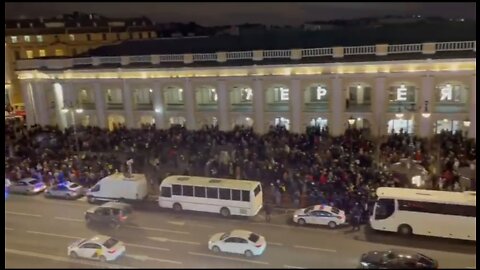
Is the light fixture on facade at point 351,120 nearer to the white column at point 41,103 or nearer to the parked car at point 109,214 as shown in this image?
the parked car at point 109,214

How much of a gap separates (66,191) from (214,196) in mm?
2577

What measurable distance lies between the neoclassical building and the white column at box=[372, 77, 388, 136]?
0.08 ft

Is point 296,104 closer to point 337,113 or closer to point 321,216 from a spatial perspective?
point 337,113

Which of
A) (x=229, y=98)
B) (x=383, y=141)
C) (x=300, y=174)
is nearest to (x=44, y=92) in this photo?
(x=229, y=98)

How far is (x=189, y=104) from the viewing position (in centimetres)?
1309

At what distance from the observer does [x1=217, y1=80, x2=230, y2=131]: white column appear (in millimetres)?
12820

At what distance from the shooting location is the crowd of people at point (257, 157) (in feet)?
26.9

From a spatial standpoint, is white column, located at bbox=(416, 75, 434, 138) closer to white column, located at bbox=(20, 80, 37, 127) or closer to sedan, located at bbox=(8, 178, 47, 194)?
sedan, located at bbox=(8, 178, 47, 194)

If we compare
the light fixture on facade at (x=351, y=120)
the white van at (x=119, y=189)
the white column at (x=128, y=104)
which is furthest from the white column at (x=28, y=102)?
the light fixture on facade at (x=351, y=120)

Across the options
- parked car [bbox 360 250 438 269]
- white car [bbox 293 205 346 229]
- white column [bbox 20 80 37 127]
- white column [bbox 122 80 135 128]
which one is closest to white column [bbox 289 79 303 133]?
white column [bbox 122 80 135 128]

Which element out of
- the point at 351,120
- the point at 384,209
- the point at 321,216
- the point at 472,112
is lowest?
the point at 321,216

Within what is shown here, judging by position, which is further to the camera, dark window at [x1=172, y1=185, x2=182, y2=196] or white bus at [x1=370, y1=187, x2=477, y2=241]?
dark window at [x1=172, y1=185, x2=182, y2=196]

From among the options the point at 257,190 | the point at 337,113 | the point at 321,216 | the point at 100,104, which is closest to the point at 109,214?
the point at 257,190

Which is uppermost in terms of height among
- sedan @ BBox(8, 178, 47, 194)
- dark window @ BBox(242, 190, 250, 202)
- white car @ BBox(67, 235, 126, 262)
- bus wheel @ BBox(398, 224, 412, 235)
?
sedan @ BBox(8, 178, 47, 194)
